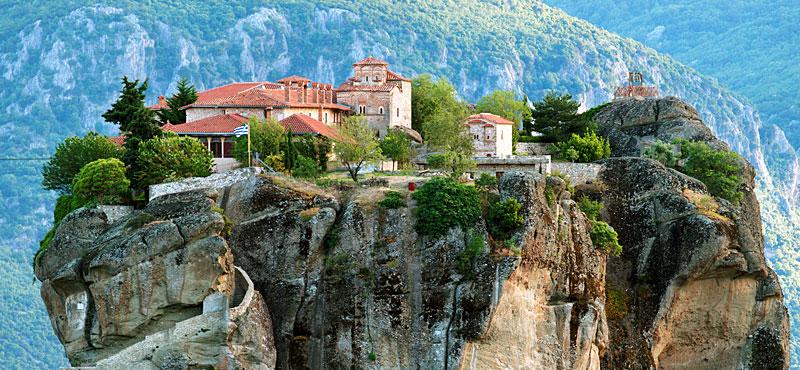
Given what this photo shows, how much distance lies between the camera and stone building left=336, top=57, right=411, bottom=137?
326ft

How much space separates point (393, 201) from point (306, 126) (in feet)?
43.0

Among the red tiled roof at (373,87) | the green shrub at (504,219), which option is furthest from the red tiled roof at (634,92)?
the green shrub at (504,219)

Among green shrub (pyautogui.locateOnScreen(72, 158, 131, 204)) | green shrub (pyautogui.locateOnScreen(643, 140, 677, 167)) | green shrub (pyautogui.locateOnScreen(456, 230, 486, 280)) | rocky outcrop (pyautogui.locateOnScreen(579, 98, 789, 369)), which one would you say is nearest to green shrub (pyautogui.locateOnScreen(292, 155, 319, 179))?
green shrub (pyautogui.locateOnScreen(72, 158, 131, 204))

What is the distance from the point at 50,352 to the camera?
149250 mm

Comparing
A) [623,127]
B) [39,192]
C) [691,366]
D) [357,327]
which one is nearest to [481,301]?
[357,327]

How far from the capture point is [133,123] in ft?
290

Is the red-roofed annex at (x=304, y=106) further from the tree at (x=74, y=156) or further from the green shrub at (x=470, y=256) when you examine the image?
the green shrub at (x=470, y=256)

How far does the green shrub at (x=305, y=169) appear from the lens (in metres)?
85.8

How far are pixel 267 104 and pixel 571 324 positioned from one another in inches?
960

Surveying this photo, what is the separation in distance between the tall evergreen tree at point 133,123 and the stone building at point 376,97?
14361 millimetres

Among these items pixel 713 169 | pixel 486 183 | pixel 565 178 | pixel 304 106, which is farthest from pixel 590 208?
pixel 304 106

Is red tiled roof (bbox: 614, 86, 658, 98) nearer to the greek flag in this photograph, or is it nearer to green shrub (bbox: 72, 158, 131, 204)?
the greek flag

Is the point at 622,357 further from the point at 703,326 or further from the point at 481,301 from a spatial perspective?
the point at 481,301

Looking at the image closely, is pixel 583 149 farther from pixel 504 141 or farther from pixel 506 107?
pixel 506 107
